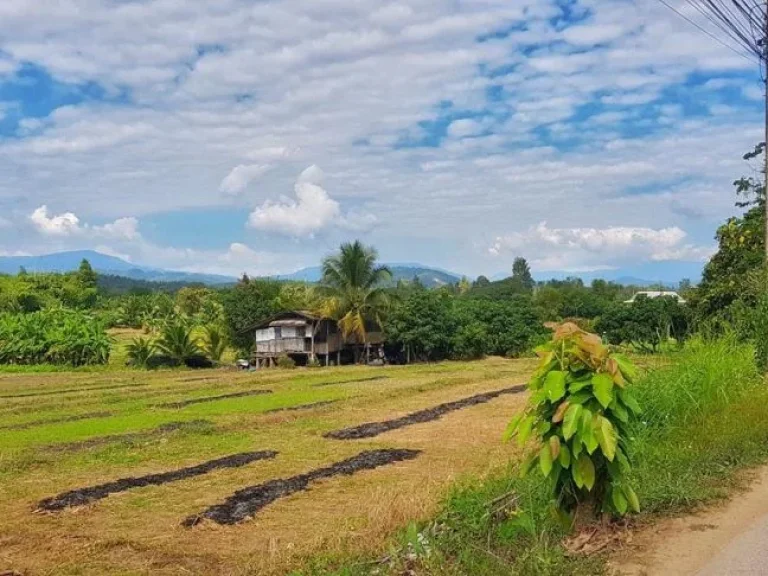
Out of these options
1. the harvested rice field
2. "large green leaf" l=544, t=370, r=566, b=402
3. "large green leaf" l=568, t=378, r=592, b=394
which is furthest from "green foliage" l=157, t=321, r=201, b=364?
"large green leaf" l=568, t=378, r=592, b=394

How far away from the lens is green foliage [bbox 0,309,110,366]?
43.6 meters

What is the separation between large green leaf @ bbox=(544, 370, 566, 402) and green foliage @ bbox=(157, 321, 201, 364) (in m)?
38.0

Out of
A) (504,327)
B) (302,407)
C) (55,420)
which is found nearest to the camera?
(55,420)

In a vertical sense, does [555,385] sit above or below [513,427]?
above

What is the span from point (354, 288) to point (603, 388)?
35.4 m

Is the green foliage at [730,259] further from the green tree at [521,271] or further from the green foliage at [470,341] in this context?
the green tree at [521,271]

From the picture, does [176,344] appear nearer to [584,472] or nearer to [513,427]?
[513,427]

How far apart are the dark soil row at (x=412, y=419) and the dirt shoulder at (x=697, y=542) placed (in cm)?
934

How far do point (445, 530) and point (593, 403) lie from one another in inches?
57.3

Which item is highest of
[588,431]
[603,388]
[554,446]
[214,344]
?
[603,388]

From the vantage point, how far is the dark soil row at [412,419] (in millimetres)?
15008

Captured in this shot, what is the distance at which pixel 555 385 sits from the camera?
4879mm

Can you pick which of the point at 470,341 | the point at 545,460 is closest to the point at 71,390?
the point at 470,341

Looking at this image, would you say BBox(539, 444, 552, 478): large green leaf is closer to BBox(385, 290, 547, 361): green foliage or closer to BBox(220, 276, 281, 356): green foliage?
BBox(385, 290, 547, 361): green foliage
